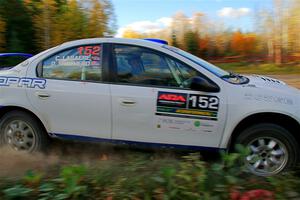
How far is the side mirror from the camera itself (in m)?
4.84

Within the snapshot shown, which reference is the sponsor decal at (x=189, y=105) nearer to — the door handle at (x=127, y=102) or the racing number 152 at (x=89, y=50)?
the door handle at (x=127, y=102)

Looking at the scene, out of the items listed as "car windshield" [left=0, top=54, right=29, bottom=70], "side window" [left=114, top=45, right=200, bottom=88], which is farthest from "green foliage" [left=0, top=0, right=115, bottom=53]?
"side window" [left=114, top=45, right=200, bottom=88]

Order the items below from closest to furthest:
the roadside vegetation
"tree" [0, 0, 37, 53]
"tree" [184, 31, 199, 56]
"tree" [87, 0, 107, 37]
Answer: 1. the roadside vegetation
2. "tree" [0, 0, 37, 53]
3. "tree" [87, 0, 107, 37]
4. "tree" [184, 31, 199, 56]

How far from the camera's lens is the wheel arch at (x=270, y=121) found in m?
4.85

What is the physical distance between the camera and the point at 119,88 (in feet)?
16.7

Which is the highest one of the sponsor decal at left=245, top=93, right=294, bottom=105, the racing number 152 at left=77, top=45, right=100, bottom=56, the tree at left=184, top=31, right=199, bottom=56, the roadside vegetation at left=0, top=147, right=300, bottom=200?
the tree at left=184, top=31, right=199, bottom=56

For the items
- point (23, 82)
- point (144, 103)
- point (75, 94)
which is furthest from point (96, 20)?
point (144, 103)

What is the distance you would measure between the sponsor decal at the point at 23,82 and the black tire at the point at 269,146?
2584 mm

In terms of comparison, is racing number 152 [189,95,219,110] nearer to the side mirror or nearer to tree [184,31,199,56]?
the side mirror

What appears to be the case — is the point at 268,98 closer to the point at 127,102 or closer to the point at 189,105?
the point at 189,105

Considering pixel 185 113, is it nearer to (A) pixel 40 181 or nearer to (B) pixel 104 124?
(B) pixel 104 124

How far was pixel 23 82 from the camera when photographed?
213 inches

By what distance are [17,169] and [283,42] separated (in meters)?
28.5

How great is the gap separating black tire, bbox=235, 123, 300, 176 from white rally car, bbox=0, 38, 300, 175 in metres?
0.01
